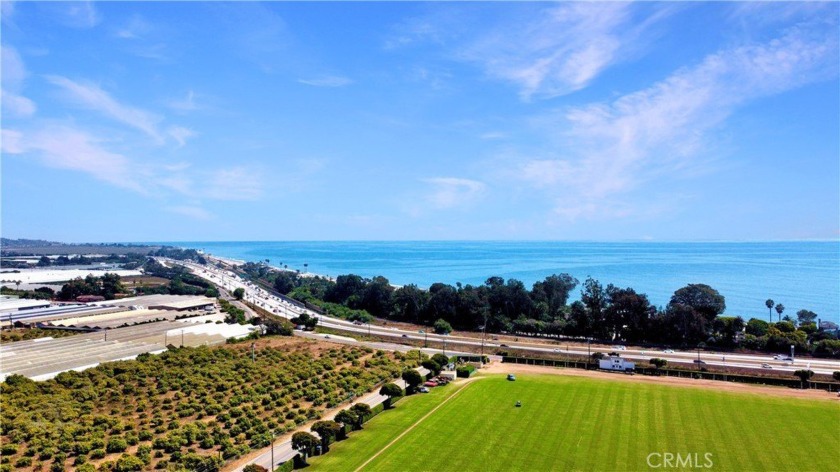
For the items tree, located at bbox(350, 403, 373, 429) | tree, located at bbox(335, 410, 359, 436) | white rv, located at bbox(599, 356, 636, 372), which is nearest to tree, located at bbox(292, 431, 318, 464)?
tree, located at bbox(335, 410, 359, 436)

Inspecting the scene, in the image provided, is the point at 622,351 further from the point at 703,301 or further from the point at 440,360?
the point at 440,360

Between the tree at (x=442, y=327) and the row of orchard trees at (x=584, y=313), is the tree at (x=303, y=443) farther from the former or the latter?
the row of orchard trees at (x=584, y=313)

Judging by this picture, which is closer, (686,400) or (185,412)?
(185,412)

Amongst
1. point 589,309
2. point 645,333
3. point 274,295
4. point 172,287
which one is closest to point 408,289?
point 589,309

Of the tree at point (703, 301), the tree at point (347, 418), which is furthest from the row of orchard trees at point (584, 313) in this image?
the tree at point (347, 418)

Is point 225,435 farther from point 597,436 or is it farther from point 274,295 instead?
point 274,295

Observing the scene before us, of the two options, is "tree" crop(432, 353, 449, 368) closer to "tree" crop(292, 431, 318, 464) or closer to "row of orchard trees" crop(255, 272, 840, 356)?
"tree" crop(292, 431, 318, 464)
